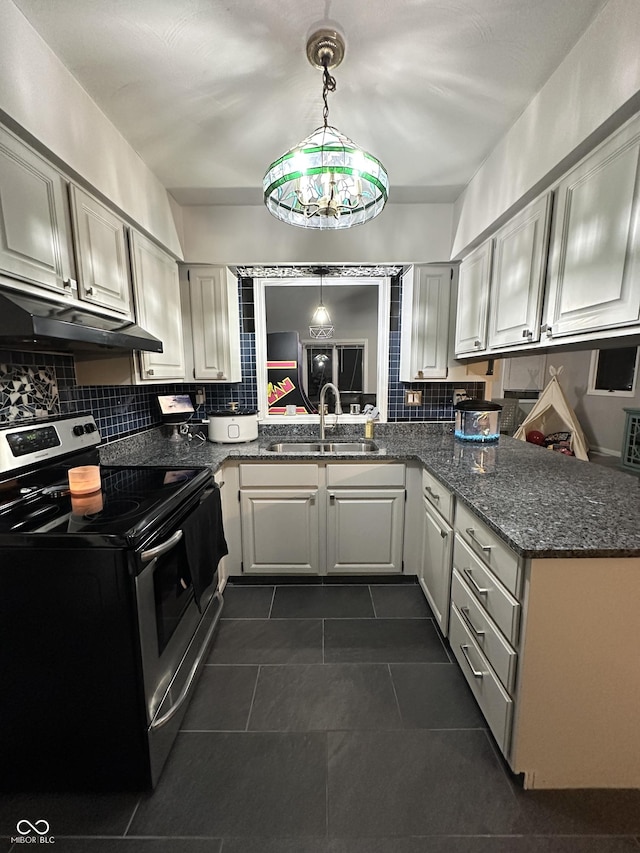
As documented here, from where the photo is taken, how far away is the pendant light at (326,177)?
3.65ft

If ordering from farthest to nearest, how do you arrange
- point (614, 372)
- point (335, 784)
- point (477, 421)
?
point (614, 372)
point (477, 421)
point (335, 784)

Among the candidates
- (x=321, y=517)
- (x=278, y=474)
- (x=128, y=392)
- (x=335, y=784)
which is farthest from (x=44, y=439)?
(x=335, y=784)

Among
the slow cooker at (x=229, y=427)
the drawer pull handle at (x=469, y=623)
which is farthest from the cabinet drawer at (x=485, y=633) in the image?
the slow cooker at (x=229, y=427)

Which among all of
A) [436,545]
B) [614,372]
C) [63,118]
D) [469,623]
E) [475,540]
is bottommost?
[469,623]

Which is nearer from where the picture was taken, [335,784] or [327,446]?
[335,784]

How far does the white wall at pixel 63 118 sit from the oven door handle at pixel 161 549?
4.51 ft

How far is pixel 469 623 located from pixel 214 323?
226 cm

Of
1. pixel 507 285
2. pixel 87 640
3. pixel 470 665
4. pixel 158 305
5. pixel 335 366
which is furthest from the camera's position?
pixel 335 366

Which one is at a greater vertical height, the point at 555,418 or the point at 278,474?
the point at 555,418

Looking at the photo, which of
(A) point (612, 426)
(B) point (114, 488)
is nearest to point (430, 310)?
(B) point (114, 488)

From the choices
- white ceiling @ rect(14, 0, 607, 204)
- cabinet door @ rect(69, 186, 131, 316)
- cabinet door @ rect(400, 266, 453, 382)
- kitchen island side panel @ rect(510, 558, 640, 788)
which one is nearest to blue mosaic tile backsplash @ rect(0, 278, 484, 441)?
cabinet door @ rect(400, 266, 453, 382)

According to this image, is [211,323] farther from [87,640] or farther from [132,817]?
[132,817]

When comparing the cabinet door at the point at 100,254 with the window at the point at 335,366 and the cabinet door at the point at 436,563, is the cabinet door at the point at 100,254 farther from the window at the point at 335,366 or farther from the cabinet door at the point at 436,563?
the cabinet door at the point at 436,563

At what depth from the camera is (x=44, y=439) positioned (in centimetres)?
144
